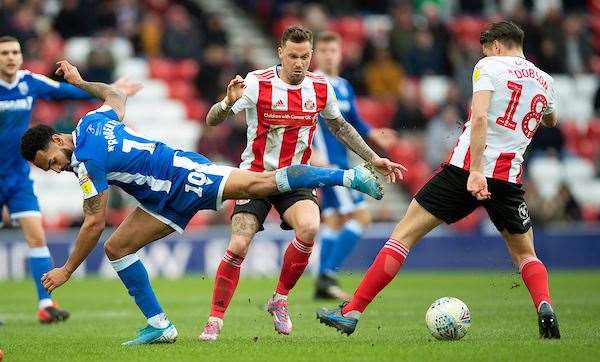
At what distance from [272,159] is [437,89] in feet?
47.2

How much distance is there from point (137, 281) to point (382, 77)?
1440cm

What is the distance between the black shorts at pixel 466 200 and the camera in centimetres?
910

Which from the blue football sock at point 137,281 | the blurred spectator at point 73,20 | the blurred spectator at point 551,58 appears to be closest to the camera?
the blue football sock at point 137,281

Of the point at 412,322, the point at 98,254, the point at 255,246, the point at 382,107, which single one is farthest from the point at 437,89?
the point at 412,322

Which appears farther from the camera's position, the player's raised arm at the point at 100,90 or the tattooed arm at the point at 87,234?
the player's raised arm at the point at 100,90

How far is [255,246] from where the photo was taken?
19266 mm

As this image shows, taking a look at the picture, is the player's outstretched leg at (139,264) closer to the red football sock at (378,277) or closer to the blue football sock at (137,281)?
the blue football sock at (137,281)

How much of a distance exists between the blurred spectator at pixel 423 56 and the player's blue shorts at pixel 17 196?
1257 centimetres

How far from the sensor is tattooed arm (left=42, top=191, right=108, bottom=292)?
28.6 feet

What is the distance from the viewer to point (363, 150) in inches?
384

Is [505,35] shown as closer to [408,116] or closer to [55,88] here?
[55,88]

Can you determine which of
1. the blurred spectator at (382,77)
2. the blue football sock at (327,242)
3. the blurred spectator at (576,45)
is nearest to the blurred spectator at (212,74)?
the blurred spectator at (382,77)

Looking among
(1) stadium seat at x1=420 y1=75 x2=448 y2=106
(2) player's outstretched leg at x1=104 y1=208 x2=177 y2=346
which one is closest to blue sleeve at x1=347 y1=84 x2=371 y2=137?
(2) player's outstretched leg at x1=104 y1=208 x2=177 y2=346

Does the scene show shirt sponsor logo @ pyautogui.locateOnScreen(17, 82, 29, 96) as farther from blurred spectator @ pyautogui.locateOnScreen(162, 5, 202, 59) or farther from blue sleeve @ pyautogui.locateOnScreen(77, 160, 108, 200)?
blurred spectator @ pyautogui.locateOnScreen(162, 5, 202, 59)
